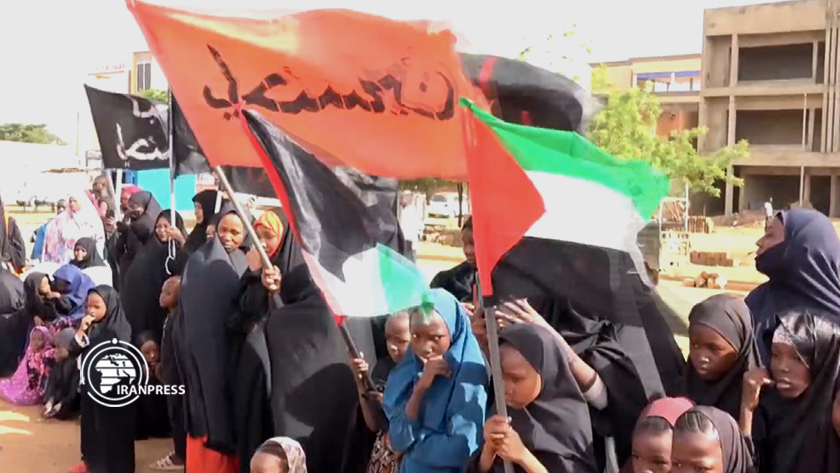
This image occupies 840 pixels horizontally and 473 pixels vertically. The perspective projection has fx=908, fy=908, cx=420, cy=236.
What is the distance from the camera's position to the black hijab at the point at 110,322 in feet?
18.1

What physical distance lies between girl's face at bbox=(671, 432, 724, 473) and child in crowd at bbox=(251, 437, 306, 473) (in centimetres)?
135

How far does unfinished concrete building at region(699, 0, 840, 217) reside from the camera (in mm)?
33406

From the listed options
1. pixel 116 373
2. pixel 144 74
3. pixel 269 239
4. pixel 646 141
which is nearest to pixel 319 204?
pixel 269 239

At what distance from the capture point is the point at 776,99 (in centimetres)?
3475

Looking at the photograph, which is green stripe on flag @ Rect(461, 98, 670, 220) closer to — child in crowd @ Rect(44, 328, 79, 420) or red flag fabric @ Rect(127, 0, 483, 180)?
red flag fabric @ Rect(127, 0, 483, 180)

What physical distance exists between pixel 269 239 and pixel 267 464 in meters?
1.28

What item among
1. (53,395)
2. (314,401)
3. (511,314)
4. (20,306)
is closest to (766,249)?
(511,314)

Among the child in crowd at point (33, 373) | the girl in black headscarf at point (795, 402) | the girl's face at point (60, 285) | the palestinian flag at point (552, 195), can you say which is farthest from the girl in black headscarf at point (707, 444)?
the child in crowd at point (33, 373)

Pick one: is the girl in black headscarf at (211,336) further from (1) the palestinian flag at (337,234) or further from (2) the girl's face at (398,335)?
(2) the girl's face at (398,335)

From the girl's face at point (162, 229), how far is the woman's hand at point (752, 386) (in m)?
3.97

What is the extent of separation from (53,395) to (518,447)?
5.32m

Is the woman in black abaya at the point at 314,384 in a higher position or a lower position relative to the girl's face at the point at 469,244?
lower

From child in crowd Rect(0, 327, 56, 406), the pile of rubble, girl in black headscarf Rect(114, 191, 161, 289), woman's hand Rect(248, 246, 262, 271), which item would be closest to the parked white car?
the pile of rubble

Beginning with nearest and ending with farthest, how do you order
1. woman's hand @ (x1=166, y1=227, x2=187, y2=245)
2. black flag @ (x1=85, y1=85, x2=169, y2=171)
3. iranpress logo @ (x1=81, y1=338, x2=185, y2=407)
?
iranpress logo @ (x1=81, y1=338, x2=185, y2=407) → woman's hand @ (x1=166, y1=227, x2=187, y2=245) → black flag @ (x1=85, y1=85, x2=169, y2=171)
